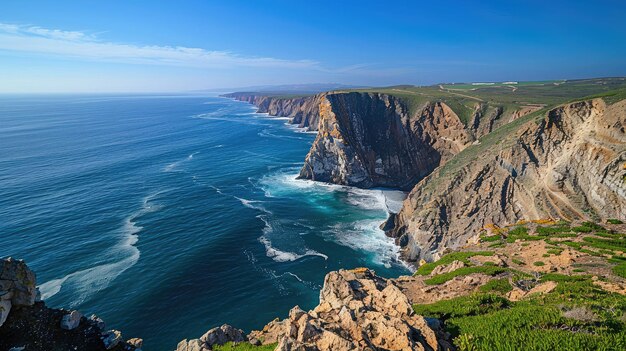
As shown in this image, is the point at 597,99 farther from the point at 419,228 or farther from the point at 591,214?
the point at 419,228

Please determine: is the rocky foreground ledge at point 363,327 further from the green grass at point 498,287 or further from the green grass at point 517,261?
the green grass at point 517,261

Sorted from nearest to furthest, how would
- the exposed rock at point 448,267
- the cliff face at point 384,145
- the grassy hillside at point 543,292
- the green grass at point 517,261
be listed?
the grassy hillside at point 543,292 → the green grass at point 517,261 → the exposed rock at point 448,267 → the cliff face at point 384,145

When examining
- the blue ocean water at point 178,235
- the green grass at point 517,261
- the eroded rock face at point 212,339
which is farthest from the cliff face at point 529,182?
the eroded rock face at point 212,339

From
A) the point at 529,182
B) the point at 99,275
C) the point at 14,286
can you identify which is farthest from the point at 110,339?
the point at 529,182

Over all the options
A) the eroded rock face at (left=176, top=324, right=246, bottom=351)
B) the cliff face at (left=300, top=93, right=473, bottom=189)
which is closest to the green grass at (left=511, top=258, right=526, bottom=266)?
the eroded rock face at (left=176, top=324, right=246, bottom=351)

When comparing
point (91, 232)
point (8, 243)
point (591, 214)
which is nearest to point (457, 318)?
point (591, 214)

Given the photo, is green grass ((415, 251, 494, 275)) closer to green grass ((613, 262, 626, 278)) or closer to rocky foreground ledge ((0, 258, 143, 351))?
green grass ((613, 262, 626, 278))
